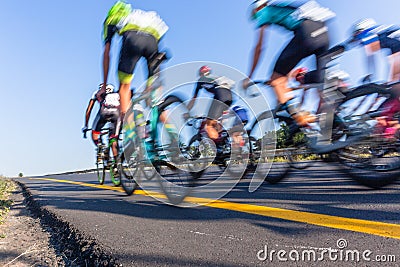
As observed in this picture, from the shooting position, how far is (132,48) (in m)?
4.32

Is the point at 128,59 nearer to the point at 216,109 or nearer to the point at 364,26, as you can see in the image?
the point at 216,109

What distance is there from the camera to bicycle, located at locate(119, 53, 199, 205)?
377 centimetres

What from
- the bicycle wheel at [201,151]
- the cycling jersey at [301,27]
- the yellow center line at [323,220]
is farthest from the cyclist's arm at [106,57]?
the yellow center line at [323,220]

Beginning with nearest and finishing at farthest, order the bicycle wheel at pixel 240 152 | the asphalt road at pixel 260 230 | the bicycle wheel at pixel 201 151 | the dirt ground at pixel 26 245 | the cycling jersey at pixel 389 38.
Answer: the asphalt road at pixel 260 230 → the dirt ground at pixel 26 245 → the cycling jersey at pixel 389 38 → the bicycle wheel at pixel 201 151 → the bicycle wheel at pixel 240 152

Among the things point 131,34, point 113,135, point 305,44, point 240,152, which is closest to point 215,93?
point 240,152

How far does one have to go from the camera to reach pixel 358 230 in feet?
6.37

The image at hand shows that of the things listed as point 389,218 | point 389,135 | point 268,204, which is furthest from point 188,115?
point 389,218

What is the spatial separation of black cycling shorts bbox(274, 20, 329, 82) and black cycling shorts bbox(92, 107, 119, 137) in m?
2.93

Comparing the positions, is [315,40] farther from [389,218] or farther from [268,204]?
[389,218]

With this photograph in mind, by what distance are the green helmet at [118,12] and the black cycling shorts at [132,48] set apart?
266mm

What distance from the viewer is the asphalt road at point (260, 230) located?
1625 millimetres

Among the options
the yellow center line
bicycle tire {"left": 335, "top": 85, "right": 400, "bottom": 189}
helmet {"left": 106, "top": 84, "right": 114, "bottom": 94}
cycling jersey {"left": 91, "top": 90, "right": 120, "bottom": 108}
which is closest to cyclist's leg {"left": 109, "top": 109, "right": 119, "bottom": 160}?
cycling jersey {"left": 91, "top": 90, "right": 120, "bottom": 108}

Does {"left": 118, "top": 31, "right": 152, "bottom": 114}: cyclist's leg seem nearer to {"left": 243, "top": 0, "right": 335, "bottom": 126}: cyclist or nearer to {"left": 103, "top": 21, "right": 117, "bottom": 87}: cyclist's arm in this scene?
{"left": 103, "top": 21, "right": 117, "bottom": 87}: cyclist's arm

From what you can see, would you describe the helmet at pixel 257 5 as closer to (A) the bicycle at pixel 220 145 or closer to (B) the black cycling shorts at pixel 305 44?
(B) the black cycling shorts at pixel 305 44
